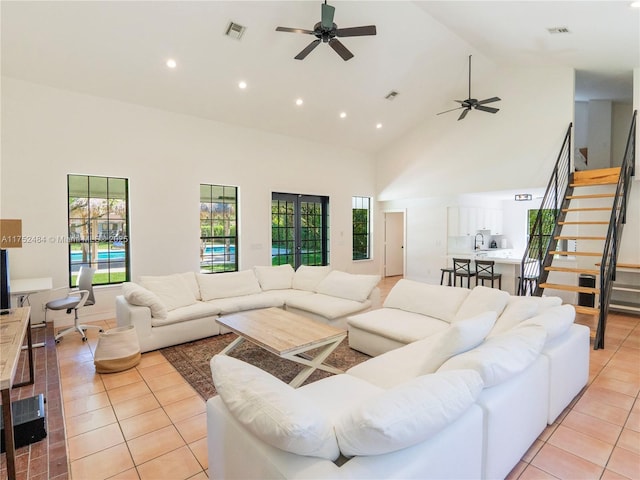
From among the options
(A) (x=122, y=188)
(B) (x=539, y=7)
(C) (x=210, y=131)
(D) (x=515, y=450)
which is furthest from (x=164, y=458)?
(B) (x=539, y=7)

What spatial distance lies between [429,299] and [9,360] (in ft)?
11.3

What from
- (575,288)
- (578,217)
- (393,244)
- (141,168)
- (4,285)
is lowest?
(575,288)

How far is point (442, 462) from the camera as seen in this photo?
133 centimetres

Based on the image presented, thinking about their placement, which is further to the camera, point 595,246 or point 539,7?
point 595,246

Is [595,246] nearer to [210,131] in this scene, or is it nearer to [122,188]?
[210,131]

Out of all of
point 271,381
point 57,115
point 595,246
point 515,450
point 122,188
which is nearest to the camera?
point 271,381

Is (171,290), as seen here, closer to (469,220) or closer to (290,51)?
(290,51)

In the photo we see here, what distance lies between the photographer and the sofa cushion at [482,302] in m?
3.04

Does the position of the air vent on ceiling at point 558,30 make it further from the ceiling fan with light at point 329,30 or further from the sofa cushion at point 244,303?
the sofa cushion at point 244,303

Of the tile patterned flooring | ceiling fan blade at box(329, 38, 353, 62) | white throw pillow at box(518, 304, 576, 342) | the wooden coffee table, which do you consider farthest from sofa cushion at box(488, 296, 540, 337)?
ceiling fan blade at box(329, 38, 353, 62)

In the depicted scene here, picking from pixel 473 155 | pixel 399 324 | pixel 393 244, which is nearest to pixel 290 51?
pixel 399 324

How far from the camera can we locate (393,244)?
949 cm

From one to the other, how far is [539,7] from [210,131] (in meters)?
5.16

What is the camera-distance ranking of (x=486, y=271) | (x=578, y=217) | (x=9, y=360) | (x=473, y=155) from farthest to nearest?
(x=473, y=155), (x=486, y=271), (x=578, y=217), (x=9, y=360)
